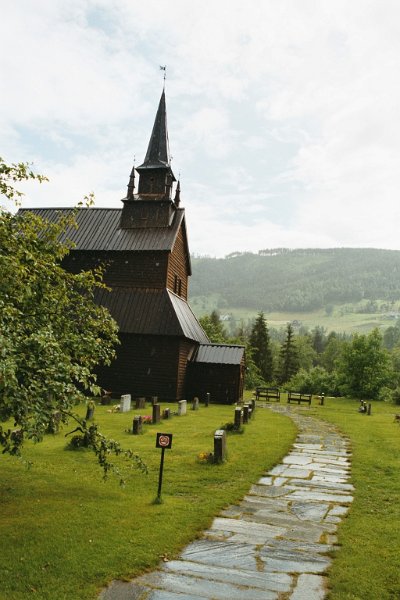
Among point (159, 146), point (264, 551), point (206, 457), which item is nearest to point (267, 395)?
point (159, 146)

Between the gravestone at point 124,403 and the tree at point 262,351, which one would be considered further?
the tree at point 262,351

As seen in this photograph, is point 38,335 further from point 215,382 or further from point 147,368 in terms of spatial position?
point 215,382

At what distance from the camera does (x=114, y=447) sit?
7.71 metres

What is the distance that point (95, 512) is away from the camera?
7.68 m

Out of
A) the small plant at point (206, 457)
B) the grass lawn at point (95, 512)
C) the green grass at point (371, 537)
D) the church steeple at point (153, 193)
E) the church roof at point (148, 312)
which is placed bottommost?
the grass lawn at point (95, 512)

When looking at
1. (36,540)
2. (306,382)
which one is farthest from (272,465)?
(306,382)

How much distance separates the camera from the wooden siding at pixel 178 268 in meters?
31.5

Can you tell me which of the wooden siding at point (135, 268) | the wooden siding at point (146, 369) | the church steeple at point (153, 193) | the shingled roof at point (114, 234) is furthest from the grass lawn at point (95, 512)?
the church steeple at point (153, 193)

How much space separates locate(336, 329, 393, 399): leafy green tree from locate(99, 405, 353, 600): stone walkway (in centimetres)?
3571

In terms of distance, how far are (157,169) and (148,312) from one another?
11.4m

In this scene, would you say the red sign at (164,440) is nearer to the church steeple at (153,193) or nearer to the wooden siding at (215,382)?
the wooden siding at (215,382)

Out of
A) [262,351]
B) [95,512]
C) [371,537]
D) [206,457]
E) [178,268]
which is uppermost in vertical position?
[178,268]

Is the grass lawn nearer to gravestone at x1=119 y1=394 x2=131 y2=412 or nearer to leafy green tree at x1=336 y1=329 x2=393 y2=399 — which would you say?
gravestone at x1=119 y1=394 x2=131 y2=412

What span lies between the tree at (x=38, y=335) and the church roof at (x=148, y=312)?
18.2 m
